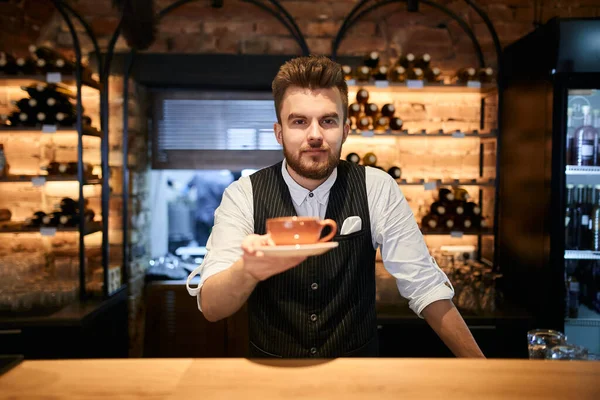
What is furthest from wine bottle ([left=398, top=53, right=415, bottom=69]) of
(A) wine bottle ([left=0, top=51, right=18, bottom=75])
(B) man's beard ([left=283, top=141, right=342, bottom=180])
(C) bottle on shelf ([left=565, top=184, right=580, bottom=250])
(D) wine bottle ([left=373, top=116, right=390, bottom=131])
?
(A) wine bottle ([left=0, top=51, right=18, bottom=75])

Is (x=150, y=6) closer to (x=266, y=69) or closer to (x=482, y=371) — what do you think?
(x=266, y=69)

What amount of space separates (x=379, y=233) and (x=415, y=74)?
1.86 meters

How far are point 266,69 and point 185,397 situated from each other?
287cm

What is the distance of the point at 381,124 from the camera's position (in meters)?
3.35

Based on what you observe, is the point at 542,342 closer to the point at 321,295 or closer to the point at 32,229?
the point at 321,295

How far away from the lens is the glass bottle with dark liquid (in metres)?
3.00

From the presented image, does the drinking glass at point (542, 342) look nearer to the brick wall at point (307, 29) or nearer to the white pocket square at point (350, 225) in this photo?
the white pocket square at point (350, 225)

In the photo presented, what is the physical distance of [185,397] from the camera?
1.08 metres

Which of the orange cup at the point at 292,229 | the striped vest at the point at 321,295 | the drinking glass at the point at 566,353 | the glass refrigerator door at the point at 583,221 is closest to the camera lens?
the orange cup at the point at 292,229

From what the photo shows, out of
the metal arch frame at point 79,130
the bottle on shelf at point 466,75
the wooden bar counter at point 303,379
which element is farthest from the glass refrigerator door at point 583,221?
the metal arch frame at point 79,130

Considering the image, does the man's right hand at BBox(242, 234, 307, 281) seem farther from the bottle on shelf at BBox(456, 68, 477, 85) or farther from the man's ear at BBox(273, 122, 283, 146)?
the bottle on shelf at BBox(456, 68, 477, 85)

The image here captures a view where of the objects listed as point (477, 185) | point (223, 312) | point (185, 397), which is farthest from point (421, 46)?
point (185, 397)

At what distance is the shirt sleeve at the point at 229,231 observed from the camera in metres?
1.54

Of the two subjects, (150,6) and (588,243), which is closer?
(588,243)
